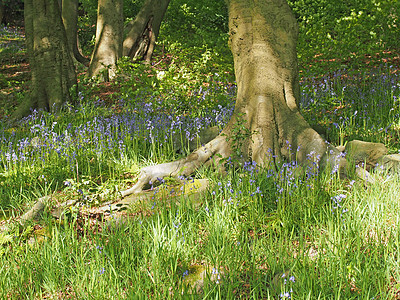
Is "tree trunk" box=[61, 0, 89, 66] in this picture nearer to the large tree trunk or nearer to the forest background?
the forest background

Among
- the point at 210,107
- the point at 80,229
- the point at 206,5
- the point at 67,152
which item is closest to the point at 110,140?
the point at 67,152

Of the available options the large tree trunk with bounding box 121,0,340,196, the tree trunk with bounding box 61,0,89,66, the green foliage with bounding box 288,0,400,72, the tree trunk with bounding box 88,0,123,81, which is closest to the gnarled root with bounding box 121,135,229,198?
the large tree trunk with bounding box 121,0,340,196

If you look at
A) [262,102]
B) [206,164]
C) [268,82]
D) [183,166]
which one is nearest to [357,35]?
[268,82]

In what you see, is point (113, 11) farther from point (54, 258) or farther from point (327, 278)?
point (327, 278)

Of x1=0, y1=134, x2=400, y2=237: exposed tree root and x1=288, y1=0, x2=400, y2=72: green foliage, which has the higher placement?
x1=288, y1=0, x2=400, y2=72: green foliage

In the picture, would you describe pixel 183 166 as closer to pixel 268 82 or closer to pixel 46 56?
pixel 268 82

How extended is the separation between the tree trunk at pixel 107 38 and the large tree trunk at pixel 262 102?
6.01m

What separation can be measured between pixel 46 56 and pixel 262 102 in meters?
4.85

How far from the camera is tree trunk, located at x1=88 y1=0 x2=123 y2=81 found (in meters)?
10.5

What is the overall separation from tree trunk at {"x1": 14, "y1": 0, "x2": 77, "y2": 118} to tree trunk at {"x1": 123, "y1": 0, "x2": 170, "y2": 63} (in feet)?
13.5

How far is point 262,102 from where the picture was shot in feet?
15.4

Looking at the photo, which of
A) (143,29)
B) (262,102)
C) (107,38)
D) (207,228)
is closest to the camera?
(207,228)

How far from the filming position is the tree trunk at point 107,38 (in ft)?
34.4

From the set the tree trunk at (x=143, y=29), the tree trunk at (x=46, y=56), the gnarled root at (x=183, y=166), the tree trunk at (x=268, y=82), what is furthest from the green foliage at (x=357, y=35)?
the tree trunk at (x=46, y=56)
